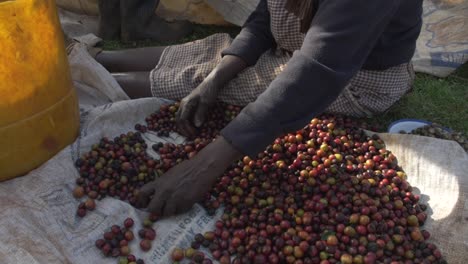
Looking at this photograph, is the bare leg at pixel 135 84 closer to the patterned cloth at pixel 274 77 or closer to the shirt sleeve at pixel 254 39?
the patterned cloth at pixel 274 77

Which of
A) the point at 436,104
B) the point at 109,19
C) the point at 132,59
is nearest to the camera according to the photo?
the point at 132,59

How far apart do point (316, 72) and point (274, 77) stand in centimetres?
98

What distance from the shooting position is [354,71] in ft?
7.93

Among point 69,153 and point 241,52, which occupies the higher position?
point 241,52

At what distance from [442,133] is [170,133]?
183cm

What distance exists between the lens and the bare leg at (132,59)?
3.79 meters

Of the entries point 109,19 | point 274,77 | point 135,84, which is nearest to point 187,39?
point 109,19

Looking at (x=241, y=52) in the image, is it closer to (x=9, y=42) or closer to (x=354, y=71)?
(x=354, y=71)

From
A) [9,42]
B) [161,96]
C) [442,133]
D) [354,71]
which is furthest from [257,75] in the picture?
[9,42]

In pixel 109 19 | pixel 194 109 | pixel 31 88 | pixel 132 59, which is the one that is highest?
pixel 31 88

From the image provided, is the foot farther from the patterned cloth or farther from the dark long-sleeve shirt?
the dark long-sleeve shirt

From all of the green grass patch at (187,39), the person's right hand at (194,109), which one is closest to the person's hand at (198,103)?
the person's right hand at (194,109)

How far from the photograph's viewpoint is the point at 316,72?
2.33 metres

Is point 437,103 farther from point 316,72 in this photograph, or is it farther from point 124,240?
point 124,240
